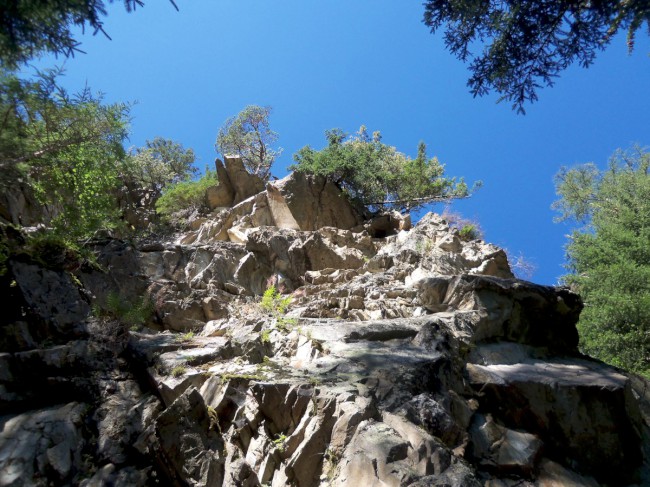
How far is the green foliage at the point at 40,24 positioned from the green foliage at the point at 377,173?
1340 centimetres

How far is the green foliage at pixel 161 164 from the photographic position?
76.8 feet

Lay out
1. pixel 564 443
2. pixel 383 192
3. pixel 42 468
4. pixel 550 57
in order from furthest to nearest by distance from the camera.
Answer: pixel 383 192, pixel 550 57, pixel 564 443, pixel 42 468

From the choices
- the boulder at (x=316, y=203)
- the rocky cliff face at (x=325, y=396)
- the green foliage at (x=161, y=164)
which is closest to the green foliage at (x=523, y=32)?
the rocky cliff face at (x=325, y=396)

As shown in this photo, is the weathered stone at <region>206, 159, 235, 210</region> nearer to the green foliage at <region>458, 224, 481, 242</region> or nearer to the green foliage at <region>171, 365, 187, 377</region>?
the green foliage at <region>458, 224, 481, 242</region>

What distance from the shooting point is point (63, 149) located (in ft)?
31.1

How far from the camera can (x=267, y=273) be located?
13508mm

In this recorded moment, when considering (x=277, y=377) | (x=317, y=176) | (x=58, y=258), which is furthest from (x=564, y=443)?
(x=317, y=176)

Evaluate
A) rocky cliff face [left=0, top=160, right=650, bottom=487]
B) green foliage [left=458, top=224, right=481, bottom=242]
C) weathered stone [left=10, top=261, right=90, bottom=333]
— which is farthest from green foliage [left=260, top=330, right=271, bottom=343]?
green foliage [left=458, top=224, right=481, bottom=242]

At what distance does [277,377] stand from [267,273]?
8190mm

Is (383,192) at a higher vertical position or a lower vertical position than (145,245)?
higher

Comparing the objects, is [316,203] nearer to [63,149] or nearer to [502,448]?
[63,149]

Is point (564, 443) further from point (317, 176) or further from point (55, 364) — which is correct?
point (317, 176)

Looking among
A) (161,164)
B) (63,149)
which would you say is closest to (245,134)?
(161,164)

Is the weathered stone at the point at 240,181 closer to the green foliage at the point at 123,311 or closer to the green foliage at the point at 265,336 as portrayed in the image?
the green foliage at the point at 123,311
